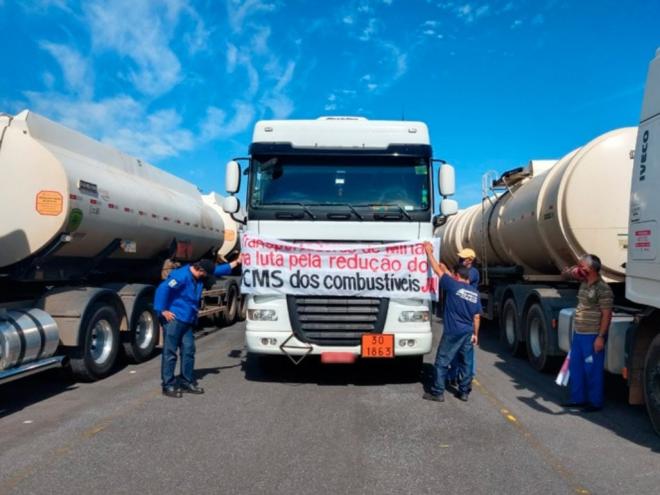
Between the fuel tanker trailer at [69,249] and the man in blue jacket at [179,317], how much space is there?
1.14 metres

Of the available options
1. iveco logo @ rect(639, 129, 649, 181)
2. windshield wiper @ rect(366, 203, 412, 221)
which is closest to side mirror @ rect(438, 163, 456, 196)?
windshield wiper @ rect(366, 203, 412, 221)

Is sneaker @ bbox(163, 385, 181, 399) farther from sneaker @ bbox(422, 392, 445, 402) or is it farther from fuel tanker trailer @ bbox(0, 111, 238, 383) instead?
sneaker @ bbox(422, 392, 445, 402)

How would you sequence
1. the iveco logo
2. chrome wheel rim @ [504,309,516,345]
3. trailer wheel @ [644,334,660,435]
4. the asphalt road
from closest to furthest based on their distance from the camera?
the asphalt road < trailer wheel @ [644,334,660,435] < the iveco logo < chrome wheel rim @ [504,309,516,345]

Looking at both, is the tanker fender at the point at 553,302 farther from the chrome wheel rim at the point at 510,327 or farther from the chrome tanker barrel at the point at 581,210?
the chrome wheel rim at the point at 510,327

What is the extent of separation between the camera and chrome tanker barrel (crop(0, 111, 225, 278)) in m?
6.16

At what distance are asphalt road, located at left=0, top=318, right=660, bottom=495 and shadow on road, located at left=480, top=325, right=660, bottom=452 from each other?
0.02m

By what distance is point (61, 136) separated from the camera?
712cm

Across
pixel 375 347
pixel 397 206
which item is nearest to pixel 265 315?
pixel 375 347

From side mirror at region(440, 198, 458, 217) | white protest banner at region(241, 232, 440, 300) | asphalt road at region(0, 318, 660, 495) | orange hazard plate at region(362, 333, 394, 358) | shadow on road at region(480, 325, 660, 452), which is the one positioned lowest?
shadow on road at region(480, 325, 660, 452)

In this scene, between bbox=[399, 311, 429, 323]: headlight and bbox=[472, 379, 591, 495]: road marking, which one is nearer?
bbox=[472, 379, 591, 495]: road marking

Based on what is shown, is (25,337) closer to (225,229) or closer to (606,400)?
(606,400)

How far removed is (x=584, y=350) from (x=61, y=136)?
7.08m

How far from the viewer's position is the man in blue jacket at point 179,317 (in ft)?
20.4

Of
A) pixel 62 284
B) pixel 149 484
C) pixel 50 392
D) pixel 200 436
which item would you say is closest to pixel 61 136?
pixel 62 284
